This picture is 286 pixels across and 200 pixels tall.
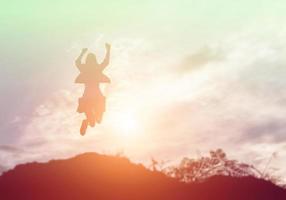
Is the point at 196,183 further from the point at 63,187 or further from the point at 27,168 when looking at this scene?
the point at 27,168

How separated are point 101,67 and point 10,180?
29.7 ft

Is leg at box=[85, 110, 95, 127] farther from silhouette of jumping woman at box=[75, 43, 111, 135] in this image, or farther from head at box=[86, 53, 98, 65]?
head at box=[86, 53, 98, 65]

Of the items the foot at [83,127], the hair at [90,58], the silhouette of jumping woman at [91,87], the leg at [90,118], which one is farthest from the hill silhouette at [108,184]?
the hair at [90,58]

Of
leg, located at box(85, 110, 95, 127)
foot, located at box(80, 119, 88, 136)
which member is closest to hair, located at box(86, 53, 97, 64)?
leg, located at box(85, 110, 95, 127)

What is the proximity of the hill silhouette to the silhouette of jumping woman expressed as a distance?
530 cm

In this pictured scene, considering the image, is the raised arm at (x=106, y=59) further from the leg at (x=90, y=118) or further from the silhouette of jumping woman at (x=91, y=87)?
the leg at (x=90, y=118)

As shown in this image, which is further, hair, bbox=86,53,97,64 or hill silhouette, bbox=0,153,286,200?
hill silhouette, bbox=0,153,286,200

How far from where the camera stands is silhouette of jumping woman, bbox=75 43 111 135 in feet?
68.2

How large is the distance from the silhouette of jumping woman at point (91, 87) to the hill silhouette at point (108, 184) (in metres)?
5.30

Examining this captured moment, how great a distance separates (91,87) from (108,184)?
657 centimetres

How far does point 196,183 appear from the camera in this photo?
27.1 m

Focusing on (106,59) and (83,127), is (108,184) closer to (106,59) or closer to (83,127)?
(83,127)

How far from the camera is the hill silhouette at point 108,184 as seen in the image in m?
25.8

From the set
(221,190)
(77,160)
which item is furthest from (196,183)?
(77,160)
